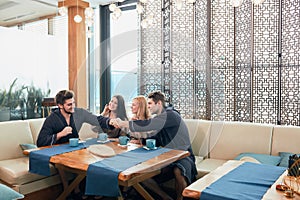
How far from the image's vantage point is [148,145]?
264cm

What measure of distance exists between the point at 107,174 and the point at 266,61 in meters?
2.68

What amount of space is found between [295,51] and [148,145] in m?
2.24

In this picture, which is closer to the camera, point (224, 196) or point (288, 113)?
point (224, 196)

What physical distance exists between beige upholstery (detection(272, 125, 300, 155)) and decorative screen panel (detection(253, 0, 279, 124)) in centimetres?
62

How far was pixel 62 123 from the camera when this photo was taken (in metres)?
3.13

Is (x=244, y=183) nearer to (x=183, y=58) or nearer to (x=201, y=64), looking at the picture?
(x=201, y=64)

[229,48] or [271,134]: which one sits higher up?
[229,48]

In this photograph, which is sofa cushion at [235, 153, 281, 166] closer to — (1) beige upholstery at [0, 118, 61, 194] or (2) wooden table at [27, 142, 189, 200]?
(2) wooden table at [27, 142, 189, 200]

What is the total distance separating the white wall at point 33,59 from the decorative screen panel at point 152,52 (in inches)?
58.9

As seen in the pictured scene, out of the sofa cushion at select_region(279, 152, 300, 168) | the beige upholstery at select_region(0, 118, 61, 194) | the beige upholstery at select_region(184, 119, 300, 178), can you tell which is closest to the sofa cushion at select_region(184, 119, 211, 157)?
the beige upholstery at select_region(184, 119, 300, 178)

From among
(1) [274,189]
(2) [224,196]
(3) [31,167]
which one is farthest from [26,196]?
(1) [274,189]

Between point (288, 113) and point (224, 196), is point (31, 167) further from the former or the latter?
point (288, 113)

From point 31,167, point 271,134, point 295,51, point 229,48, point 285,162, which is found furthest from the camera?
point 229,48

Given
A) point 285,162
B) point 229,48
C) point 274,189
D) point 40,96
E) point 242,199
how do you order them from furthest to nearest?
point 40,96
point 229,48
point 285,162
point 274,189
point 242,199
